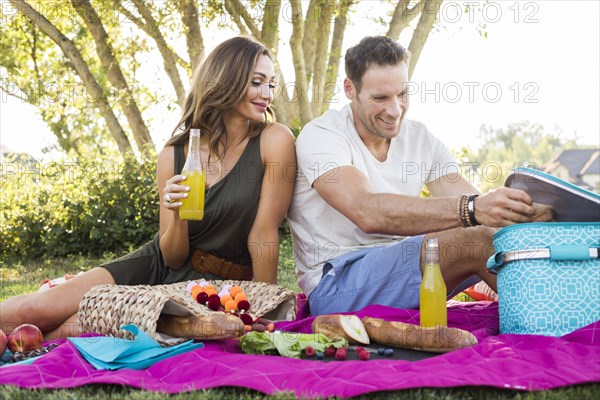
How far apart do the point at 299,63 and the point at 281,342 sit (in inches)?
281

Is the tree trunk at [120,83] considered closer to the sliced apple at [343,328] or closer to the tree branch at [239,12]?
the tree branch at [239,12]

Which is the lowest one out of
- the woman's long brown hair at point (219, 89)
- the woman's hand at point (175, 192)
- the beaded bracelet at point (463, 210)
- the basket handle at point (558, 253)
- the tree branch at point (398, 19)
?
the basket handle at point (558, 253)

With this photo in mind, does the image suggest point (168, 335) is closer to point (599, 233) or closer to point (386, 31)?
point (599, 233)

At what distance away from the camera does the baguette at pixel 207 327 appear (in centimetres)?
321

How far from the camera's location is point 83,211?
30.5ft

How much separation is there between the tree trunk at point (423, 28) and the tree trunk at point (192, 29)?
108 inches

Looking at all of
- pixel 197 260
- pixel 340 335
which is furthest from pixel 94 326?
pixel 340 335

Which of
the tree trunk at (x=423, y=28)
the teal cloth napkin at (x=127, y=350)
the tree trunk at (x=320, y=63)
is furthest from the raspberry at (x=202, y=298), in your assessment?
the tree trunk at (x=423, y=28)

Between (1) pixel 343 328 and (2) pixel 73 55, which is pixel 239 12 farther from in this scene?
(1) pixel 343 328

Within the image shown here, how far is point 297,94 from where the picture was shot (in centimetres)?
1007

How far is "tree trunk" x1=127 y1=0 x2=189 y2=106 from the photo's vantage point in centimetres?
1007

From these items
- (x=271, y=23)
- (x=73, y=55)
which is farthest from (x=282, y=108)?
(x=73, y=55)

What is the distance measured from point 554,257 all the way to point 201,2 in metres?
7.71

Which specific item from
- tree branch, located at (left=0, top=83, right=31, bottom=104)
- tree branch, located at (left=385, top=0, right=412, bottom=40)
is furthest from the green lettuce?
tree branch, located at (left=0, top=83, right=31, bottom=104)
